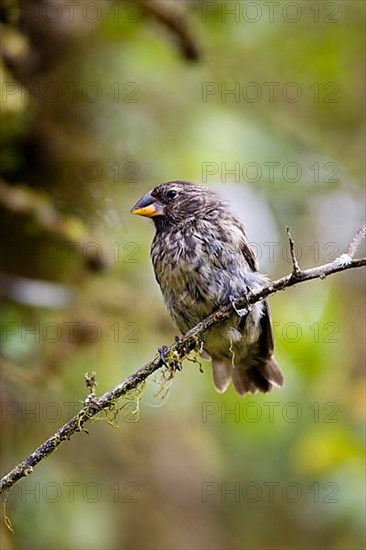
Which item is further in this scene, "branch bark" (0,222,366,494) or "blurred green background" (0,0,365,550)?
"blurred green background" (0,0,365,550)

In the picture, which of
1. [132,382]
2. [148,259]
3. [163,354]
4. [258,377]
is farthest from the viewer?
[148,259]

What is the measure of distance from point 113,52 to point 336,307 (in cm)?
221

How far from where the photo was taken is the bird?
462cm

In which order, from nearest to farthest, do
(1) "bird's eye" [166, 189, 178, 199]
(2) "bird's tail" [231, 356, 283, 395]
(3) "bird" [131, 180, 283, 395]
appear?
(3) "bird" [131, 180, 283, 395], (1) "bird's eye" [166, 189, 178, 199], (2) "bird's tail" [231, 356, 283, 395]

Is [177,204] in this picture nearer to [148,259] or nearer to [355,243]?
[148,259]

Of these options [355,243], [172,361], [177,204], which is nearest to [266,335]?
[177,204]

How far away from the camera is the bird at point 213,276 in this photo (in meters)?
4.62

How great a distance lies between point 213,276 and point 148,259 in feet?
6.07

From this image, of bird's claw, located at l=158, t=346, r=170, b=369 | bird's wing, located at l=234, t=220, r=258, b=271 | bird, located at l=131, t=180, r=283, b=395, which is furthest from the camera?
bird's wing, located at l=234, t=220, r=258, b=271

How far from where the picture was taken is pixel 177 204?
509 centimetres

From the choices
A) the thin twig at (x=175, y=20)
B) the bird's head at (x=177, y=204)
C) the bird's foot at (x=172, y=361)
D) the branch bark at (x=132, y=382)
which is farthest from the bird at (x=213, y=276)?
the thin twig at (x=175, y=20)

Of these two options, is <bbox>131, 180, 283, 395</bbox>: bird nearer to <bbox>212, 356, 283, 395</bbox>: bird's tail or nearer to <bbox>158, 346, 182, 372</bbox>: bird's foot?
<bbox>212, 356, 283, 395</bbox>: bird's tail

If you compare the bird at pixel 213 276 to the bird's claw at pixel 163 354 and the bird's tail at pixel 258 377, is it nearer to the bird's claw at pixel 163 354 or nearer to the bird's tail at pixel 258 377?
the bird's tail at pixel 258 377

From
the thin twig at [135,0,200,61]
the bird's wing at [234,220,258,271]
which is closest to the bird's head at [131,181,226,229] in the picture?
the bird's wing at [234,220,258,271]
